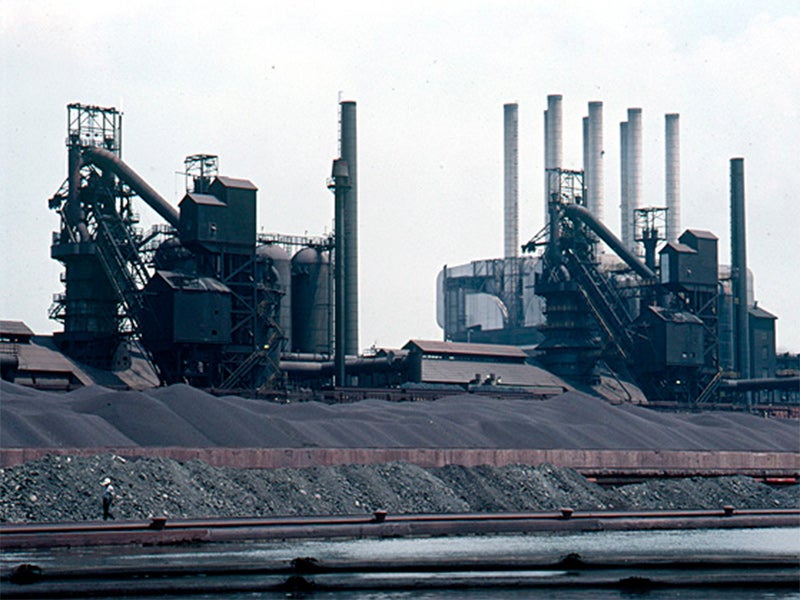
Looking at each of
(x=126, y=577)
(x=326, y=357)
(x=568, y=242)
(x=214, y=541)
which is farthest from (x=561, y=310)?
(x=126, y=577)

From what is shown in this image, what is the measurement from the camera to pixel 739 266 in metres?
126

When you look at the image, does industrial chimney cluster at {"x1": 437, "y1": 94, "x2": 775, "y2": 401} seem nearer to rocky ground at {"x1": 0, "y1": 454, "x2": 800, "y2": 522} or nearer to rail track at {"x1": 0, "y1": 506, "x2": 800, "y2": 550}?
rocky ground at {"x1": 0, "y1": 454, "x2": 800, "y2": 522}

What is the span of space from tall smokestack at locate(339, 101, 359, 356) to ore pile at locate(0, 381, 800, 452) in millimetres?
21835

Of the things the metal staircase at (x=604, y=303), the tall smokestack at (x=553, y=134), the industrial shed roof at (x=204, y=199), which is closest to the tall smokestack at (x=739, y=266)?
the metal staircase at (x=604, y=303)

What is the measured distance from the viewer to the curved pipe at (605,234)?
117 m

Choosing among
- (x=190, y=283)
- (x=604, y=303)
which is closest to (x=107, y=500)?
(x=190, y=283)

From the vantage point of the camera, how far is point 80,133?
9681 centimetres

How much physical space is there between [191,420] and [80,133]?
141 ft

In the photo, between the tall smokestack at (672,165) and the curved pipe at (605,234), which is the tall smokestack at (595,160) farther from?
the curved pipe at (605,234)

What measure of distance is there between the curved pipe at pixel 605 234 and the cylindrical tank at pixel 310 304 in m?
21.6

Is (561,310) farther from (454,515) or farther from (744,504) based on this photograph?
(454,515)

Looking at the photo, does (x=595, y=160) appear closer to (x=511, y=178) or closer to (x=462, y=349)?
(x=511, y=178)

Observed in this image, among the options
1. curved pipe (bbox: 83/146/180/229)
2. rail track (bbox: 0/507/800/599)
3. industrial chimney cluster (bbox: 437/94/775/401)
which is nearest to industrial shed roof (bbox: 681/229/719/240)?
industrial chimney cluster (bbox: 437/94/775/401)

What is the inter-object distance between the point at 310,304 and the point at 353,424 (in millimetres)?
42117
